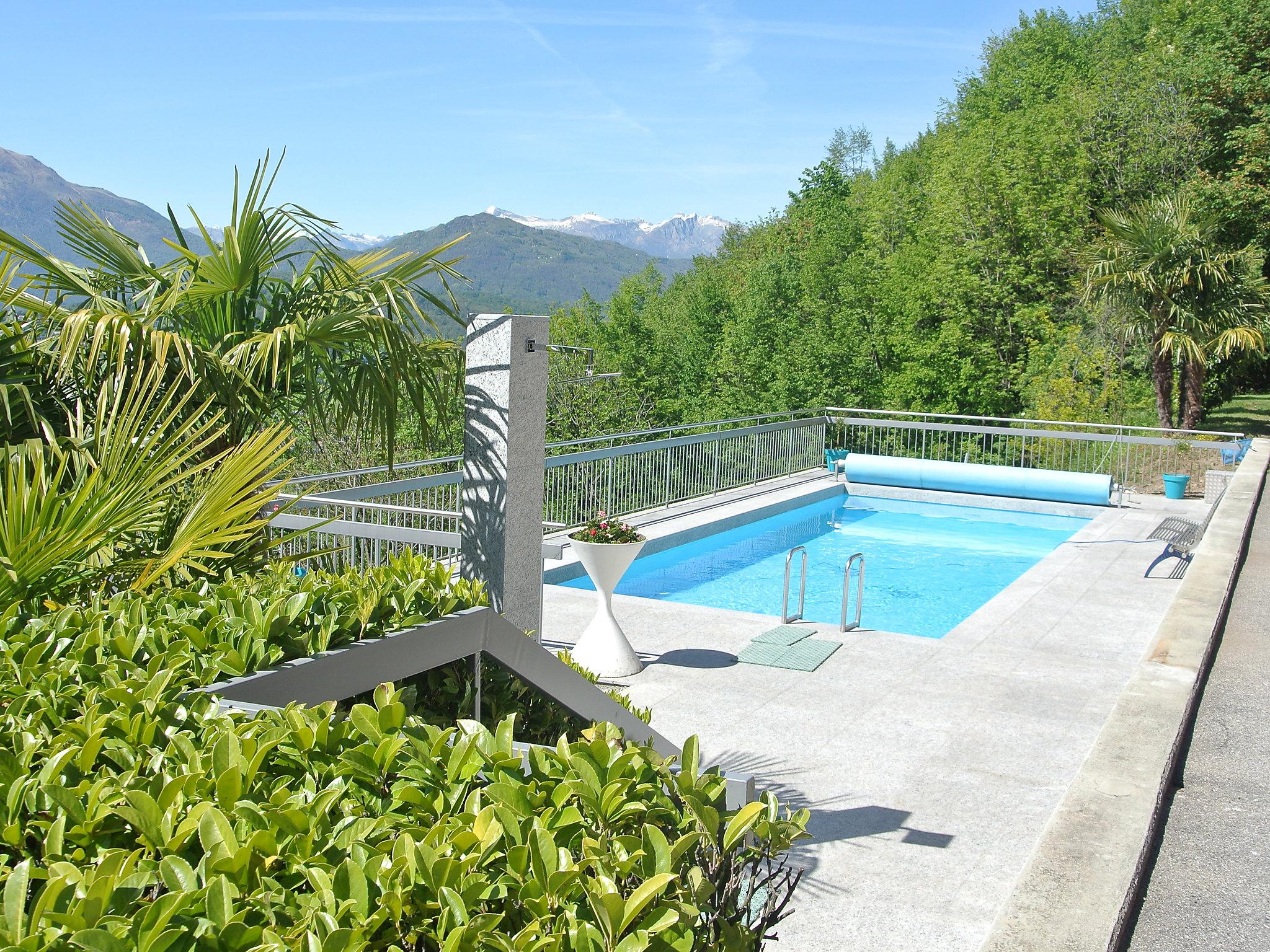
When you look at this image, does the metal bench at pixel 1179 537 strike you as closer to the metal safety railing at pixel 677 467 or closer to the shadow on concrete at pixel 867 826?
the metal safety railing at pixel 677 467

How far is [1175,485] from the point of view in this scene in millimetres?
14367

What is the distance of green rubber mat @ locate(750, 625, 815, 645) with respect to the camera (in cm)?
711

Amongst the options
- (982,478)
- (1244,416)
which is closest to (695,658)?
(982,478)

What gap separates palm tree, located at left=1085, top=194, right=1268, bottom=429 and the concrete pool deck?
9.96 metres

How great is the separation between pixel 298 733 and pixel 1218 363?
25.5 metres

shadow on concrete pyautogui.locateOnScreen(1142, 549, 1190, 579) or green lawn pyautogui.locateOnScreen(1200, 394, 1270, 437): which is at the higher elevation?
green lawn pyautogui.locateOnScreen(1200, 394, 1270, 437)

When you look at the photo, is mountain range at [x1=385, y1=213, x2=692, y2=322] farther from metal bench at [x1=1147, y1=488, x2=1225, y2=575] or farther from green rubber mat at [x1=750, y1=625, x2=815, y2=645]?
green rubber mat at [x1=750, y1=625, x2=815, y2=645]

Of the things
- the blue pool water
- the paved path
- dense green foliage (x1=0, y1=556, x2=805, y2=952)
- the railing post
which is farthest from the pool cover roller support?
dense green foliage (x1=0, y1=556, x2=805, y2=952)

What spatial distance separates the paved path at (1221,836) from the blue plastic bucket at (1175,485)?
28.5ft

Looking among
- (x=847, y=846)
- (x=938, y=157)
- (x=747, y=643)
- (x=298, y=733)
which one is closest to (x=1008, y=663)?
(x=747, y=643)

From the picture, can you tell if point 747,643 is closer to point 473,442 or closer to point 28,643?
point 473,442

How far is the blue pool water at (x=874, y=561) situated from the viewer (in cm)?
1070

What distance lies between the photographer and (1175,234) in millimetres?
17281

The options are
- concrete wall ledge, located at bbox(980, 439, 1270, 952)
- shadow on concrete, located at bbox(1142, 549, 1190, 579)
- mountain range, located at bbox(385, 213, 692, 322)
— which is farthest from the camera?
mountain range, located at bbox(385, 213, 692, 322)
